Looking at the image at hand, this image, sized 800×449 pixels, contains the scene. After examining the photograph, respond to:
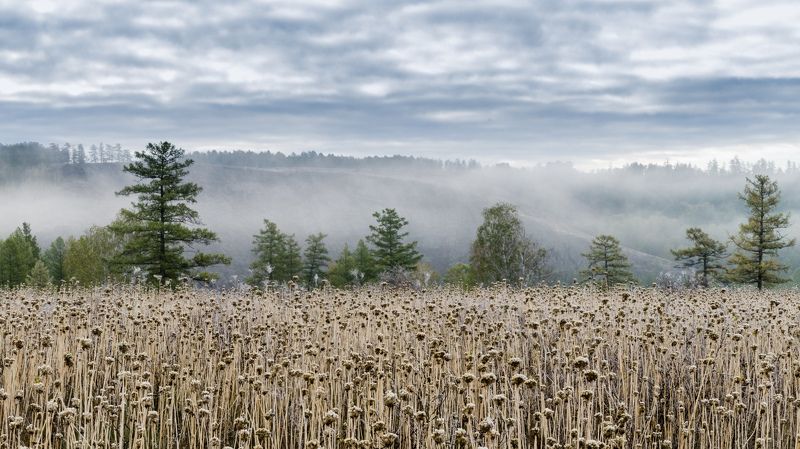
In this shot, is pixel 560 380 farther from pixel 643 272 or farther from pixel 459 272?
pixel 643 272

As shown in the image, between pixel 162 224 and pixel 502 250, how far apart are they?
3200 cm

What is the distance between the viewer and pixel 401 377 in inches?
288

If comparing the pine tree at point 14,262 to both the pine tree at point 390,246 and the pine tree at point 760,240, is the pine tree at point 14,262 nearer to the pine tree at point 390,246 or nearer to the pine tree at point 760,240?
the pine tree at point 390,246

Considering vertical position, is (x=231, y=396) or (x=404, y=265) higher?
(x=231, y=396)

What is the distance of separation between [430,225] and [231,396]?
18775 centimetres

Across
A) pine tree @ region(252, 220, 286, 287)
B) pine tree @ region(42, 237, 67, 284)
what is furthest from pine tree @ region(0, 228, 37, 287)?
pine tree @ region(252, 220, 286, 287)

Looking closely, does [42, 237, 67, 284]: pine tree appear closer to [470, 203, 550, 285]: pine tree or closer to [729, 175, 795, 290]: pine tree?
[470, 203, 550, 285]: pine tree

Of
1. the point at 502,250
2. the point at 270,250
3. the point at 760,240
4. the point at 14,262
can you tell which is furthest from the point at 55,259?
the point at 760,240

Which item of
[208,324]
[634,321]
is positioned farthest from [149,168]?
[634,321]

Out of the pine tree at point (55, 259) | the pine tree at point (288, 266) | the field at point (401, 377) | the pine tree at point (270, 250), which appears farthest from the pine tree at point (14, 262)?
the field at point (401, 377)

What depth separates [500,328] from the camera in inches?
366

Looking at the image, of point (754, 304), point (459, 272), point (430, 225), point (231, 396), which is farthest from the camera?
point (430, 225)

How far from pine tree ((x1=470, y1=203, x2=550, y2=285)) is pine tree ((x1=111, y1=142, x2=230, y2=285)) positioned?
26.9 meters

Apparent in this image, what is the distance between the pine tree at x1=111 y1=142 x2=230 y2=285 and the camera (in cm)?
4138
